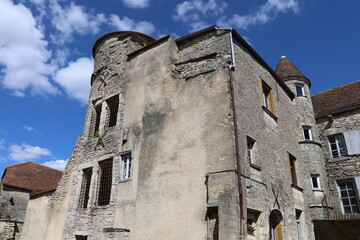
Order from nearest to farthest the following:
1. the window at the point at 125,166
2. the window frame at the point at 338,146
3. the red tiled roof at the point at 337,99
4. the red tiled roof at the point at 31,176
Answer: the window at the point at 125,166, the window frame at the point at 338,146, the red tiled roof at the point at 337,99, the red tiled roof at the point at 31,176

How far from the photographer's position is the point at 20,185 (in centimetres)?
2222

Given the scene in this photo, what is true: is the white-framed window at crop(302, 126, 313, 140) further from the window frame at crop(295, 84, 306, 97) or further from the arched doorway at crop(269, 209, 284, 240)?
the arched doorway at crop(269, 209, 284, 240)

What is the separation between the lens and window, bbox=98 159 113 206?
1026cm

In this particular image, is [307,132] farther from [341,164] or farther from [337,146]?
[341,164]

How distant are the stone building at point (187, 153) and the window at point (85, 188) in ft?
0.12

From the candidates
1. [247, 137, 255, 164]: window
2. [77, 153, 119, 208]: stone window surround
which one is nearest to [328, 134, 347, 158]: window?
[247, 137, 255, 164]: window

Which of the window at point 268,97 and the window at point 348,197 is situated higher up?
the window at point 268,97

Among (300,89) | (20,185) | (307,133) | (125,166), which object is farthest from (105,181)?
(20,185)

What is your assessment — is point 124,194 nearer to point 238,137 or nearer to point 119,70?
point 238,137

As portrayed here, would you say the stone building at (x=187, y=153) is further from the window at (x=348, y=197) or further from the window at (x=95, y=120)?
the window at (x=348, y=197)

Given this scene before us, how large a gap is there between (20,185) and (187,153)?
19.0m

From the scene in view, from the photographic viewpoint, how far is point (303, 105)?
1397 cm

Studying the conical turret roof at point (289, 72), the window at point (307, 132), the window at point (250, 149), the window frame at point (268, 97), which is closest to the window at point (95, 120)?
the window at point (250, 149)

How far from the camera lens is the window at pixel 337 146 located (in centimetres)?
1336
